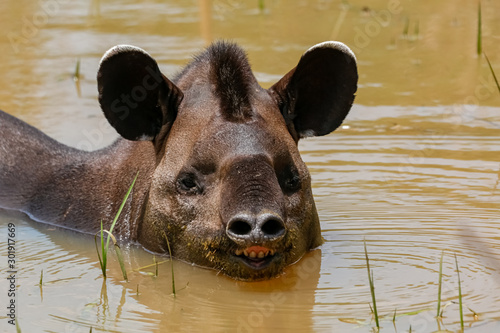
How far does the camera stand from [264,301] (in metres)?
7.36

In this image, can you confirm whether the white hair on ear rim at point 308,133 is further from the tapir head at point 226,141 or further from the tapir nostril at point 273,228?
the tapir nostril at point 273,228

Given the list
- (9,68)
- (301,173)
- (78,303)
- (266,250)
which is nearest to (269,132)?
(301,173)

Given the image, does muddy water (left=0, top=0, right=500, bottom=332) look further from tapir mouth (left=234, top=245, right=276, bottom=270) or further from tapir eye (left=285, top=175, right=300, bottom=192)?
tapir eye (left=285, top=175, right=300, bottom=192)

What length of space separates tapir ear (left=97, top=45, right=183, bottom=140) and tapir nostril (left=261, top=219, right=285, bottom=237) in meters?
1.82

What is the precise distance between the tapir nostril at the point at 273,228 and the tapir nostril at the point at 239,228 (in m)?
0.12

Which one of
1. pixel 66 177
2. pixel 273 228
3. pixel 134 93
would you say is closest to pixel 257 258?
pixel 273 228

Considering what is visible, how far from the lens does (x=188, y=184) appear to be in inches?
317

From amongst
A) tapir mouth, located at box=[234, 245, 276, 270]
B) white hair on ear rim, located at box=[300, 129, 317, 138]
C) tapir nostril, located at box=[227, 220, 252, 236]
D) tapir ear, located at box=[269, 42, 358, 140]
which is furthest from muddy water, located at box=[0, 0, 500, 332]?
tapir ear, located at box=[269, 42, 358, 140]

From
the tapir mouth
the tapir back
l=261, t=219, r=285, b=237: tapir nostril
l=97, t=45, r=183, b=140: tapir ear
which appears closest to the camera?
l=261, t=219, r=285, b=237: tapir nostril

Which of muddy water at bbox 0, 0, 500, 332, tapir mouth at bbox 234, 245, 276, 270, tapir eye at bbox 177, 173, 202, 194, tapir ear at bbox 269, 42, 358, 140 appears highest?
tapir ear at bbox 269, 42, 358, 140

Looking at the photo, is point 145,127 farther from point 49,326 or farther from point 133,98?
point 49,326

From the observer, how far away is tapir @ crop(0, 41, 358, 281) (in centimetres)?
752

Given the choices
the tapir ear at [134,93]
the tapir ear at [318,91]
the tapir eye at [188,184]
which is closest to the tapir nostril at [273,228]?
the tapir eye at [188,184]

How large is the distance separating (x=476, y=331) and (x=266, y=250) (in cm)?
170
